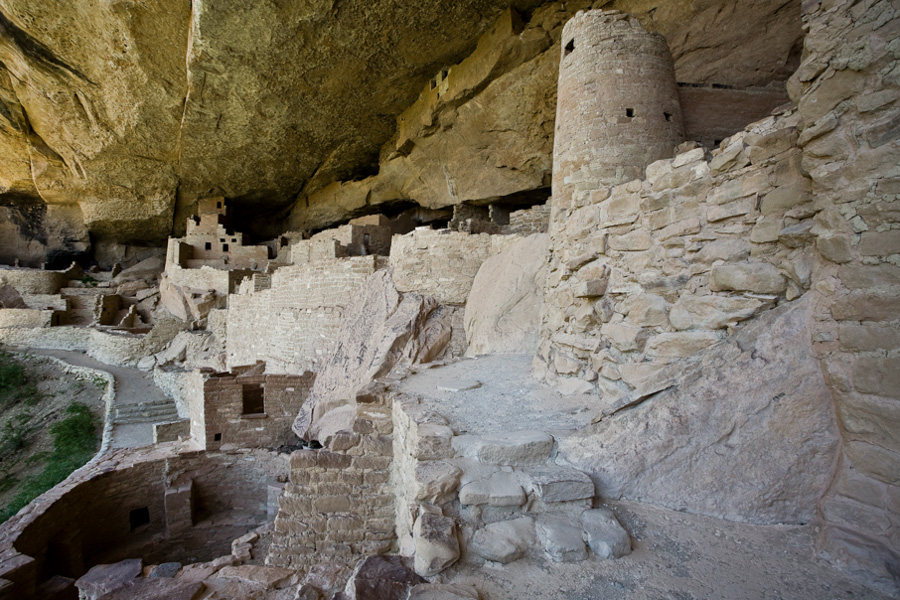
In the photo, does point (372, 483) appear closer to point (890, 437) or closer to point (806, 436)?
point (806, 436)

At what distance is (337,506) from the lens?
11.9 feet

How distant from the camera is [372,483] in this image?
362cm

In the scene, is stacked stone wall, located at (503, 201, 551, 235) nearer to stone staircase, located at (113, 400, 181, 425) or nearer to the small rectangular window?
the small rectangular window

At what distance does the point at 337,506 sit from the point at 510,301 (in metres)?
3.87

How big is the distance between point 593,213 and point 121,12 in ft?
43.5

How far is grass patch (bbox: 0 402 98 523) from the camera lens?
954 cm

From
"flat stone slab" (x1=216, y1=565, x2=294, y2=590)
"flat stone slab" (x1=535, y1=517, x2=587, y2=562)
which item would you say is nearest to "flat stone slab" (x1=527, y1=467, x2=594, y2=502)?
"flat stone slab" (x1=535, y1=517, x2=587, y2=562)

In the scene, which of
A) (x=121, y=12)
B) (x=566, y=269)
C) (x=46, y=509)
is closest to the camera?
(x=566, y=269)

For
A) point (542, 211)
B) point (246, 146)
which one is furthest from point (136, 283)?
point (542, 211)

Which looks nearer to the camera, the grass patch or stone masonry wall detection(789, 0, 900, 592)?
stone masonry wall detection(789, 0, 900, 592)

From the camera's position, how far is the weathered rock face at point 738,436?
1.96 metres

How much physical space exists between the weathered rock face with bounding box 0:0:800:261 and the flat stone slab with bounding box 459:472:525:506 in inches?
332

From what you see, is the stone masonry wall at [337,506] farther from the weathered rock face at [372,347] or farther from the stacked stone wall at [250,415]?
the stacked stone wall at [250,415]

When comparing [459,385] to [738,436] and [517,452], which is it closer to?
[517,452]
